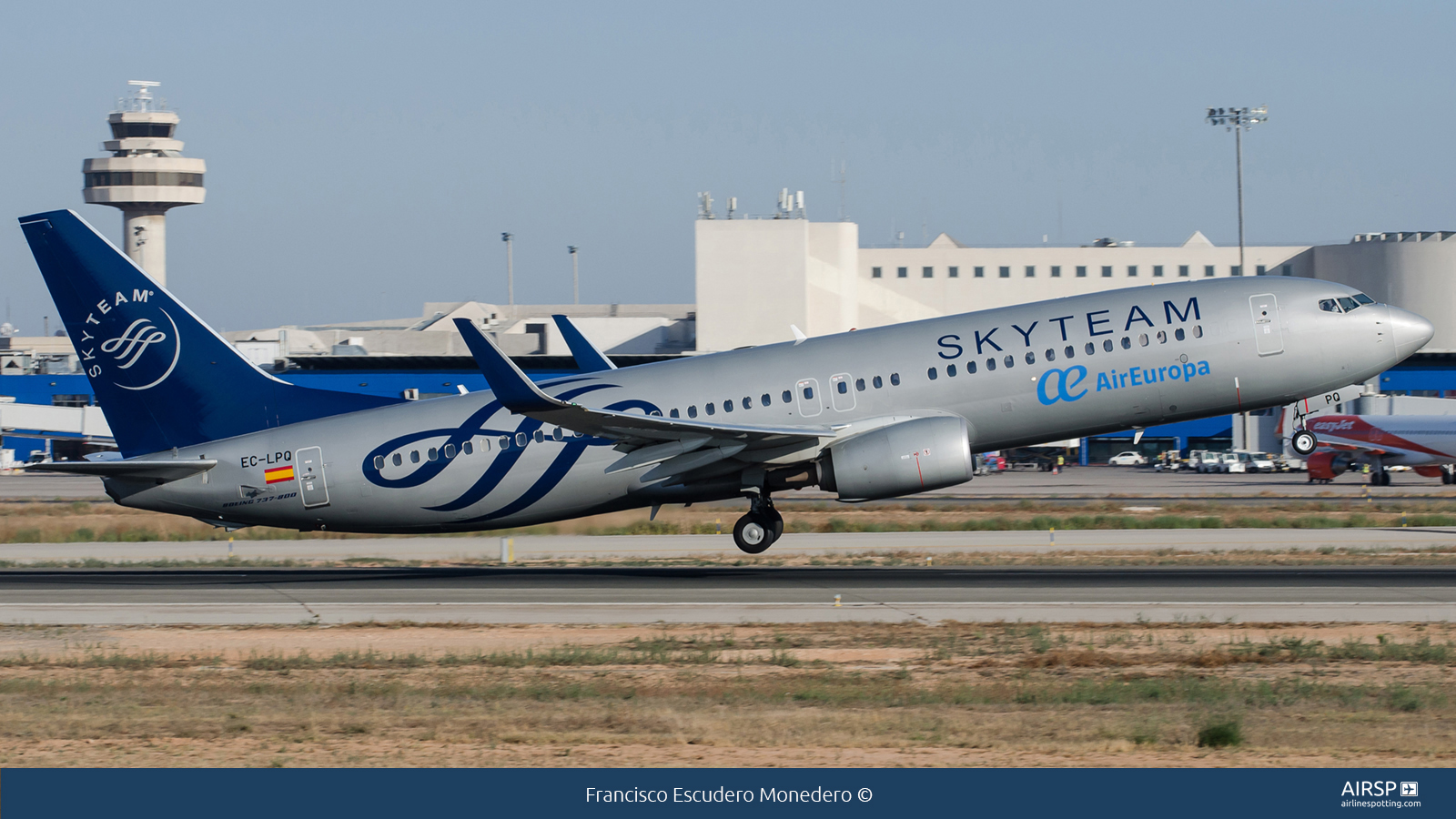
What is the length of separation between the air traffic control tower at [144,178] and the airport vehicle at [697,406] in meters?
128

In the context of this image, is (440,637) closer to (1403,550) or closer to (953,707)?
(953,707)

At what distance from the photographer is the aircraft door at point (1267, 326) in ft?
92.1

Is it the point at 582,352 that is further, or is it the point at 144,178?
the point at 144,178

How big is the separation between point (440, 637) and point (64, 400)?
108830 millimetres

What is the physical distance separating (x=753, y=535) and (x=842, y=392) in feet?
12.6

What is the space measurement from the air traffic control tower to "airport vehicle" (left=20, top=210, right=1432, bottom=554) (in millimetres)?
128232

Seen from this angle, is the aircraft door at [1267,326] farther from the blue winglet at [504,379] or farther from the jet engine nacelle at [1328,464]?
the jet engine nacelle at [1328,464]

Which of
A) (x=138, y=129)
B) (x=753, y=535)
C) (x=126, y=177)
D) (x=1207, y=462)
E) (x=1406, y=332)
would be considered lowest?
(x=753, y=535)

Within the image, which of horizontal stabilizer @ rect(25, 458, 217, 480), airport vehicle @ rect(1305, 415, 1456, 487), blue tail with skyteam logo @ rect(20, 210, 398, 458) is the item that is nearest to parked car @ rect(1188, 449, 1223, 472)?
airport vehicle @ rect(1305, 415, 1456, 487)

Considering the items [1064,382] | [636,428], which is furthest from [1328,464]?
[636,428]

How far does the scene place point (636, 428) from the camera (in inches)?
1078

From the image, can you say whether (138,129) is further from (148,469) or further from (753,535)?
(753,535)

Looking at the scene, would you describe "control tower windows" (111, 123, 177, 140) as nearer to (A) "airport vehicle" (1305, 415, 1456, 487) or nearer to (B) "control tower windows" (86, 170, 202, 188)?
(B) "control tower windows" (86, 170, 202, 188)

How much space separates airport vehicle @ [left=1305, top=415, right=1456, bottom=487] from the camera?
79875mm
